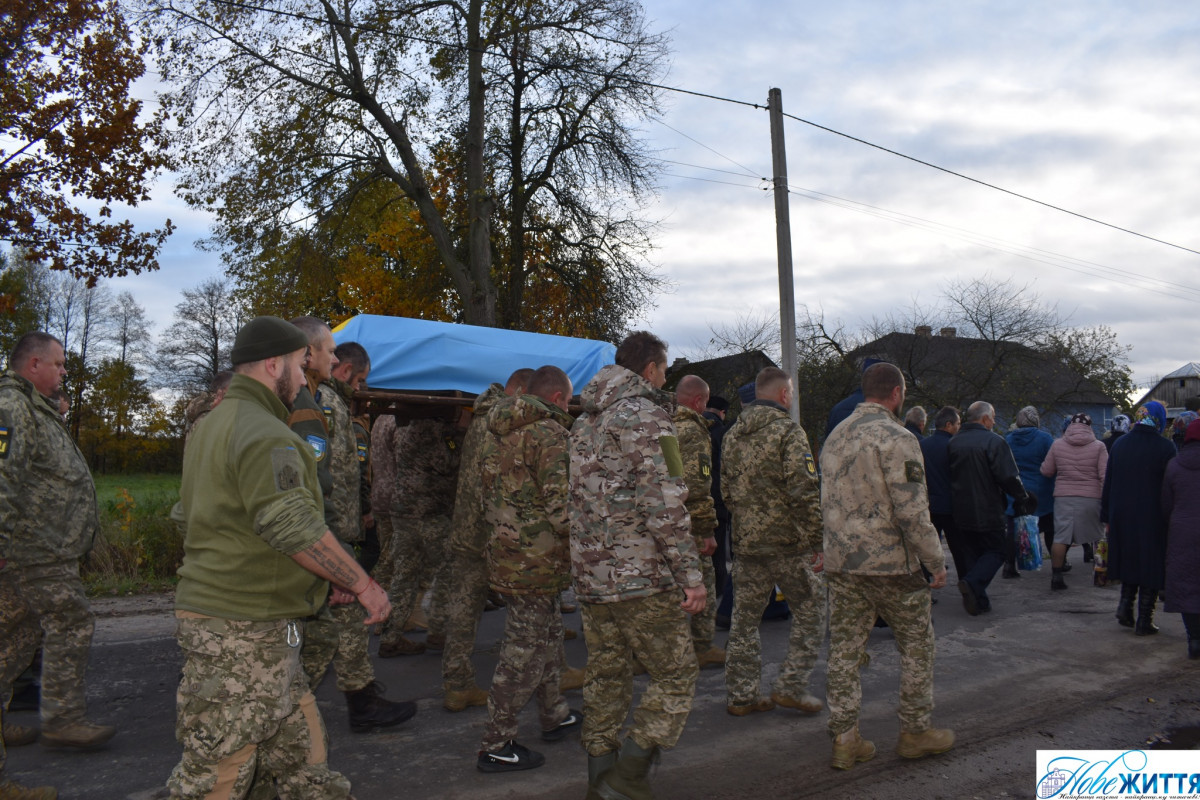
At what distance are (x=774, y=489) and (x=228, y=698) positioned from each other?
10.9ft

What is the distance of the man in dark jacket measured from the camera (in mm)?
7691

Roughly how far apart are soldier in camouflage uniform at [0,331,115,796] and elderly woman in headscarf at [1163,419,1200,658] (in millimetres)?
7068

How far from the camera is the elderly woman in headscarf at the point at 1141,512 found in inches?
263

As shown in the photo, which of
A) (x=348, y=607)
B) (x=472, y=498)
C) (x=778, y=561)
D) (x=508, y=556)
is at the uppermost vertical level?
(x=472, y=498)

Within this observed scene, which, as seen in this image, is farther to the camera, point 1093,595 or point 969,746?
point 1093,595

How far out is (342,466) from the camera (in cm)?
461

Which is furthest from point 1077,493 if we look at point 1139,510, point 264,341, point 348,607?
point 264,341

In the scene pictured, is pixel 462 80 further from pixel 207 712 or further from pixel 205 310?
pixel 205 310

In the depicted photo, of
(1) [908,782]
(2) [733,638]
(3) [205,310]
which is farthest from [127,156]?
→ (3) [205,310]

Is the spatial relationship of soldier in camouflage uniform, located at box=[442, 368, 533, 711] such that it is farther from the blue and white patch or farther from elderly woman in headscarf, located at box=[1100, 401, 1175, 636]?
elderly woman in headscarf, located at box=[1100, 401, 1175, 636]

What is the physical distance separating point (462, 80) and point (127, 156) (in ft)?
22.3

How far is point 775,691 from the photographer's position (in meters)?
5.11

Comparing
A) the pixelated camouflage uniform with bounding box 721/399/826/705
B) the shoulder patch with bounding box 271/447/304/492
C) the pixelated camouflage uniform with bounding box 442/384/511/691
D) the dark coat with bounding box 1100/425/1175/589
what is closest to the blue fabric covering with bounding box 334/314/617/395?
the pixelated camouflage uniform with bounding box 442/384/511/691

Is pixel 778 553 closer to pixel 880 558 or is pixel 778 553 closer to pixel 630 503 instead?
pixel 880 558
